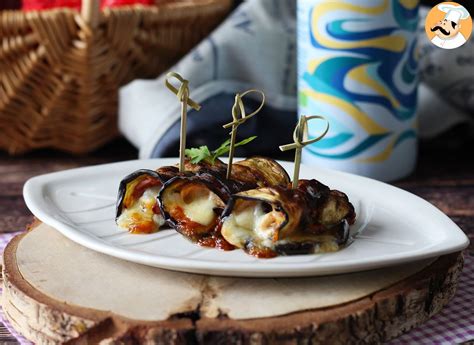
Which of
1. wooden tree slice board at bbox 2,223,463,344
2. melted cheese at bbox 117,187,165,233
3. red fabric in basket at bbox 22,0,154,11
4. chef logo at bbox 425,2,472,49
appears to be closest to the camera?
wooden tree slice board at bbox 2,223,463,344

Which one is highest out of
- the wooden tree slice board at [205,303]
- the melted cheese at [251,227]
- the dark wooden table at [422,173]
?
the melted cheese at [251,227]

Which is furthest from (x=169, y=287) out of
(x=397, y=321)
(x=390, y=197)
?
(x=390, y=197)

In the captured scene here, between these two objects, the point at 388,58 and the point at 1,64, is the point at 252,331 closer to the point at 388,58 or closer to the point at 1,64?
the point at 388,58

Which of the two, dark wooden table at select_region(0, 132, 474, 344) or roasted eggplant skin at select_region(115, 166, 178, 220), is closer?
roasted eggplant skin at select_region(115, 166, 178, 220)

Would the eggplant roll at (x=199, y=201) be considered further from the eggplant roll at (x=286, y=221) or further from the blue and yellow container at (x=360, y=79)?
the blue and yellow container at (x=360, y=79)

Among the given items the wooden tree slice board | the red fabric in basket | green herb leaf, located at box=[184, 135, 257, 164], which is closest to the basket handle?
the red fabric in basket

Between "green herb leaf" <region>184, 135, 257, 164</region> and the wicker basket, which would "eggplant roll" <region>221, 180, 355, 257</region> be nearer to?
"green herb leaf" <region>184, 135, 257, 164</region>

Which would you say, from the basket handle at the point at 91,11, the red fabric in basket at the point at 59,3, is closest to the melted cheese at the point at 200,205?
the basket handle at the point at 91,11

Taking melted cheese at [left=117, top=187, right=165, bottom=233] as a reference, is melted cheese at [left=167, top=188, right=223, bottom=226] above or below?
above
